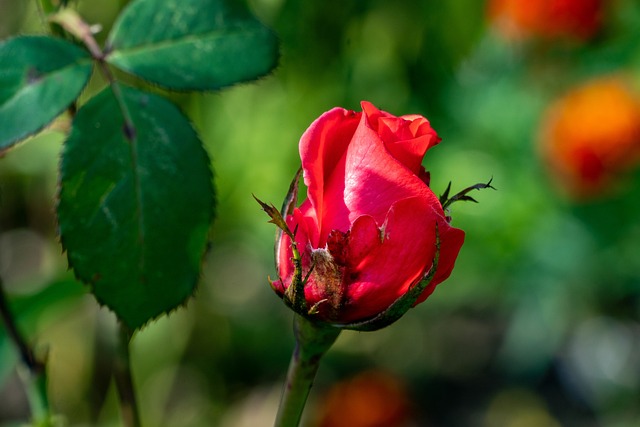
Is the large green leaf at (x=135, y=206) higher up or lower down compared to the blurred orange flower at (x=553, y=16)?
higher up

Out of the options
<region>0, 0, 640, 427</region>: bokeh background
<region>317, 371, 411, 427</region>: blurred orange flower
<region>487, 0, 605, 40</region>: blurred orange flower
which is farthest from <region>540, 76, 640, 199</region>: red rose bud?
<region>317, 371, 411, 427</region>: blurred orange flower

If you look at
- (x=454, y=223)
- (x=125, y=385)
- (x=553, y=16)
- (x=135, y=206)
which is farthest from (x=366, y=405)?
(x=135, y=206)

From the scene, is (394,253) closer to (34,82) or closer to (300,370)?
(300,370)

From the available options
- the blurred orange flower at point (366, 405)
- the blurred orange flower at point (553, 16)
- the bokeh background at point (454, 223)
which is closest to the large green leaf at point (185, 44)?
the bokeh background at point (454, 223)

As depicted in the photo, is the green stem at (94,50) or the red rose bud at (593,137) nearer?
the green stem at (94,50)

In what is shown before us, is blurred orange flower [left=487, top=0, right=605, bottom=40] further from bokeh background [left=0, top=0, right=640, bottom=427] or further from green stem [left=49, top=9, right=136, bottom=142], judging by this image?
green stem [left=49, top=9, right=136, bottom=142]

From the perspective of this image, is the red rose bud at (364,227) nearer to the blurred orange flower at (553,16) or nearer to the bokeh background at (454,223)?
the bokeh background at (454,223)

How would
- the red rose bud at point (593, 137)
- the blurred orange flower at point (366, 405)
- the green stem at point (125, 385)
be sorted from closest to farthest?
1. the green stem at point (125, 385)
2. the red rose bud at point (593, 137)
3. the blurred orange flower at point (366, 405)
